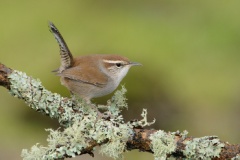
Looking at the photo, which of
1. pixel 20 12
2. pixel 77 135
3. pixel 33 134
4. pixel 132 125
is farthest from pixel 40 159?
pixel 20 12

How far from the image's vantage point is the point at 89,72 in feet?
18.6

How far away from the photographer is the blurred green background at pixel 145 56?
362 inches

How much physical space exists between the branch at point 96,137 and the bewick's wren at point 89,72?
80cm

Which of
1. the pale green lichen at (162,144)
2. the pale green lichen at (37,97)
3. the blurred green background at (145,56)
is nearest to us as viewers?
the pale green lichen at (162,144)

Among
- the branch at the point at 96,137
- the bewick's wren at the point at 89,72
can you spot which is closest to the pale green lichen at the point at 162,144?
the branch at the point at 96,137

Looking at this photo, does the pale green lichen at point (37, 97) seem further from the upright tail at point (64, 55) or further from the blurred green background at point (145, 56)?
the blurred green background at point (145, 56)

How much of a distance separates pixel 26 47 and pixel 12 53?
246 mm

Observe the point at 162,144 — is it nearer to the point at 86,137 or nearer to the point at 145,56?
the point at 86,137

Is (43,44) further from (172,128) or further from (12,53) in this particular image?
(172,128)

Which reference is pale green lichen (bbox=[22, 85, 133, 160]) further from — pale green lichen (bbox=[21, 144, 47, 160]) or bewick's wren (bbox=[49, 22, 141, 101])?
bewick's wren (bbox=[49, 22, 141, 101])

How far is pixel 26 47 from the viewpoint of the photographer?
9930 millimetres

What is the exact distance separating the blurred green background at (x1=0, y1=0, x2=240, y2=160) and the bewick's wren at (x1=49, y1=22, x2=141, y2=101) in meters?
2.89

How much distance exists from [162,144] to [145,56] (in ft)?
19.1

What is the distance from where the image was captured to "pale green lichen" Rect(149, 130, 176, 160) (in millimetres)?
4215
